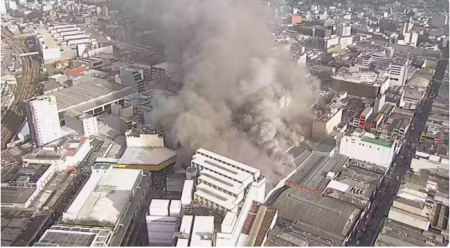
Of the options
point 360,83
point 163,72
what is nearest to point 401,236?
point 360,83

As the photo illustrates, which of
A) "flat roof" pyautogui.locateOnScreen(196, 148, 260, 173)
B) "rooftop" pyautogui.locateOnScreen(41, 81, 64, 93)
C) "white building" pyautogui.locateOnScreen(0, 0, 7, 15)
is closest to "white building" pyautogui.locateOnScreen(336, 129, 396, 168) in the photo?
"flat roof" pyautogui.locateOnScreen(196, 148, 260, 173)

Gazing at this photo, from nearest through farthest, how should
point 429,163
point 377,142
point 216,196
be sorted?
point 216,196, point 429,163, point 377,142

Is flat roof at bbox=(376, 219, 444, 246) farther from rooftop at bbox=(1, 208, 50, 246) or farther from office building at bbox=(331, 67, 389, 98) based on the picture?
office building at bbox=(331, 67, 389, 98)

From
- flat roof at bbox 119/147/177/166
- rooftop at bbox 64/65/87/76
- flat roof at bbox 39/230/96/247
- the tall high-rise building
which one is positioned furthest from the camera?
rooftop at bbox 64/65/87/76

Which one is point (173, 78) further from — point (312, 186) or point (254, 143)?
point (312, 186)

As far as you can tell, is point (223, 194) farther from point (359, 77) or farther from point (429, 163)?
point (359, 77)
